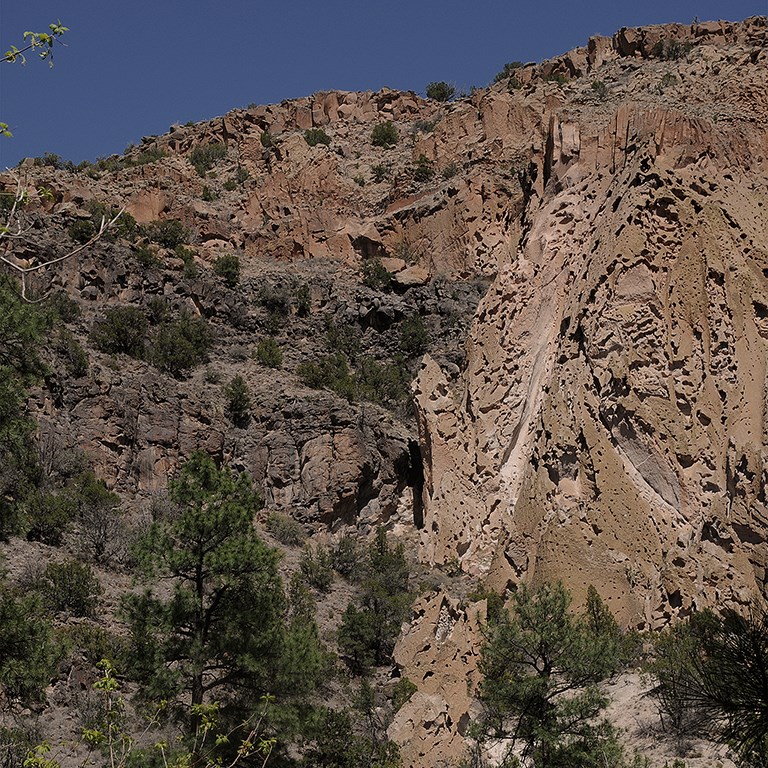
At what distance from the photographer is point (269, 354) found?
3509 cm

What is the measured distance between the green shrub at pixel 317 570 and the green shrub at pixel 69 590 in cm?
635

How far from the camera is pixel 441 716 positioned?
16344 mm

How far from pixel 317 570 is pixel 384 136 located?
30.9 m

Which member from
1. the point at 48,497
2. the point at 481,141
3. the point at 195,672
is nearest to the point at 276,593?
the point at 195,672

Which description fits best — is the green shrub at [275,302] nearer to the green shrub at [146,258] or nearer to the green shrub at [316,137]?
the green shrub at [146,258]

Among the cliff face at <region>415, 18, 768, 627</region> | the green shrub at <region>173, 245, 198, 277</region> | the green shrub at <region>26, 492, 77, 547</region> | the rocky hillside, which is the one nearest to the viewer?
the cliff face at <region>415, 18, 768, 627</region>

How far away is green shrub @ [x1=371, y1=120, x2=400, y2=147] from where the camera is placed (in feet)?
165

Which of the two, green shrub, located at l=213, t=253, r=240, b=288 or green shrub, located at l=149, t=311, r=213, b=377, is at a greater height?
green shrub, located at l=213, t=253, r=240, b=288

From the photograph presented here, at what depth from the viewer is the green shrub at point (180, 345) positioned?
32.5m

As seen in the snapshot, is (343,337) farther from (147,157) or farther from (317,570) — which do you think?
(147,157)

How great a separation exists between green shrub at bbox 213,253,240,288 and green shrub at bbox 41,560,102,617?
2011 centimetres

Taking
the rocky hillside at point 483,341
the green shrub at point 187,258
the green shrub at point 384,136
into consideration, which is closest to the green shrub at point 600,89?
the rocky hillside at point 483,341

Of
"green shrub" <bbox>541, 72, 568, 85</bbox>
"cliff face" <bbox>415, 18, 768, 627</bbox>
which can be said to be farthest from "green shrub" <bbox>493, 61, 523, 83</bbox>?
"cliff face" <bbox>415, 18, 768, 627</bbox>

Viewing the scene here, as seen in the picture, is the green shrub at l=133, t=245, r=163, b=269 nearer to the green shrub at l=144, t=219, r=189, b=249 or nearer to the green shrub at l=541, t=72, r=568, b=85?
the green shrub at l=144, t=219, r=189, b=249
